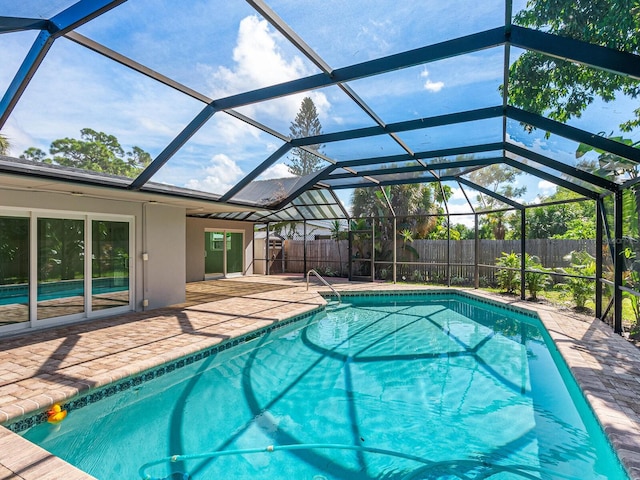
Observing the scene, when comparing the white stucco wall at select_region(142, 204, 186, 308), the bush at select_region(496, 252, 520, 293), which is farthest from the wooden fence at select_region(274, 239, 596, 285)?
the white stucco wall at select_region(142, 204, 186, 308)

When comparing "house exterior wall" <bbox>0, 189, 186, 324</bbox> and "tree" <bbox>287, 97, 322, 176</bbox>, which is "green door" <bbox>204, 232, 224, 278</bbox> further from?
"tree" <bbox>287, 97, 322, 176</bbox>


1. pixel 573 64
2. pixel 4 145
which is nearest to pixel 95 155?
pixel 4 145

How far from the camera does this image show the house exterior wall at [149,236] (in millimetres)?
6758

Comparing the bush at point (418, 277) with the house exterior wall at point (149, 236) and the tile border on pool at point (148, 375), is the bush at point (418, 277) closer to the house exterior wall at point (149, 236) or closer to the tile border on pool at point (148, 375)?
the tile border on pool at point (148, 375)

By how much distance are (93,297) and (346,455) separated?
252 inches

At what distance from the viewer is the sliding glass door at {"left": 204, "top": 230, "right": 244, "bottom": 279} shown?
15.5 m

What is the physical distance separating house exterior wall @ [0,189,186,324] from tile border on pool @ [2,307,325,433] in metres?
3.30

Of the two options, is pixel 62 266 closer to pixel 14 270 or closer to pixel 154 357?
pixel 14 270

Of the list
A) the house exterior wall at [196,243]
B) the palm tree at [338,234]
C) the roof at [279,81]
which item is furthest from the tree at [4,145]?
the palm tree at [338,234]

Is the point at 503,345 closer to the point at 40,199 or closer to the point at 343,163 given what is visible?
the point at 343,163

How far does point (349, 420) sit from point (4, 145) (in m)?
5.62

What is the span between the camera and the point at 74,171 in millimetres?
5785

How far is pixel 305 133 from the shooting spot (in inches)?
268

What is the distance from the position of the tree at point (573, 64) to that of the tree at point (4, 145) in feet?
20.0
